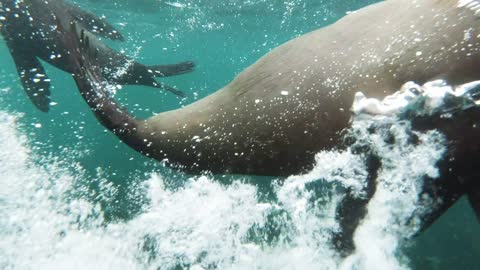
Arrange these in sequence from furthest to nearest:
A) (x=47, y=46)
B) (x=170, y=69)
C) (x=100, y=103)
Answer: (x=170, y=69) → (x=47, y=46) → (x=100, y=103)

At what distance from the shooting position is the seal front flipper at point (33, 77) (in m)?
5.60

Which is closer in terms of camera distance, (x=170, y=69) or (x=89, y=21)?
(x=89, y=21)

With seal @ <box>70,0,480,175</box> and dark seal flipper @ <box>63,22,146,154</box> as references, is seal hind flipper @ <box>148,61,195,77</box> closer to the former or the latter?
dark seal flipper @ <box>63,22,146,154</box>

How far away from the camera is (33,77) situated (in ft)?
19.0

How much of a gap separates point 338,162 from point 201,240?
1786 millimetres

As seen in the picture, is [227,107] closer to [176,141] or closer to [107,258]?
[176,141]

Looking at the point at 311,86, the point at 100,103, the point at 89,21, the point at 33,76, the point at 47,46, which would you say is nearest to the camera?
the point at 311,86

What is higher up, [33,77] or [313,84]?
[33,77]

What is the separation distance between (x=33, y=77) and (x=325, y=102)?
17.6 feet

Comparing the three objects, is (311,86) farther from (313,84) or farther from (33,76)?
(33,76)

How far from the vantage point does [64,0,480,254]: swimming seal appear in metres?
1.83

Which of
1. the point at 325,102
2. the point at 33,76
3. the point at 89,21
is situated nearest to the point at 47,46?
the point at 89,21

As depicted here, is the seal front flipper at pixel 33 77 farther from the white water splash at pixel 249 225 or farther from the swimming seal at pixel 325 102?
the swimming seal at pixel 325 102

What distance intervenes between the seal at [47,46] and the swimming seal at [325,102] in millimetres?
2586
